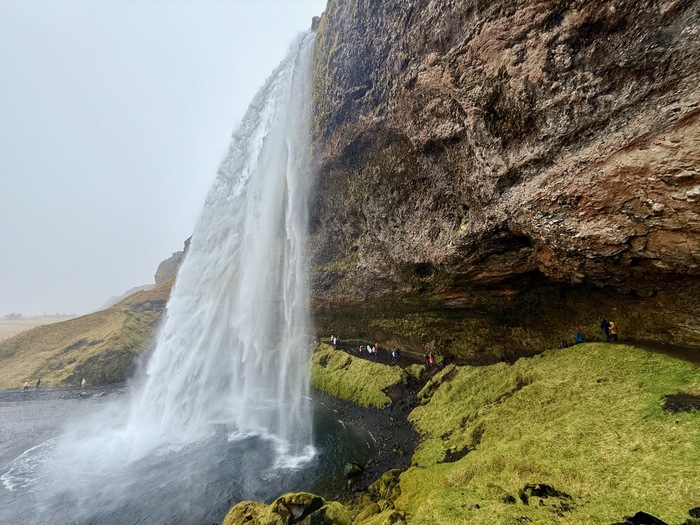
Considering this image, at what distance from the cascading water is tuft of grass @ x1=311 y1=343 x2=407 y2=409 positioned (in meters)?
2.06

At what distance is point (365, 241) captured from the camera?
26688mm

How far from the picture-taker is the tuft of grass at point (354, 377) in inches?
946

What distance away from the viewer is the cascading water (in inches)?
617

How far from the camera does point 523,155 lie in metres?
14.1

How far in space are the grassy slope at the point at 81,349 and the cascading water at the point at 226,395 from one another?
7797mm

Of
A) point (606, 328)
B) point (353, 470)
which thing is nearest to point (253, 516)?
point (353, 470)

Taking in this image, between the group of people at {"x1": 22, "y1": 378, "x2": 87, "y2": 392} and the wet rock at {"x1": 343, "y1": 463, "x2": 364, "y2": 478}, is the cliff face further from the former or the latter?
the group of people at {"x1": 22, "y1": 378, "x2": 87, "y2": 392}

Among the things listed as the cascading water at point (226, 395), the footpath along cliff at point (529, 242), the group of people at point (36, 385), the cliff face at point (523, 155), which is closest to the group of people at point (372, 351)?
the footpath along cliff at point (529, 242)

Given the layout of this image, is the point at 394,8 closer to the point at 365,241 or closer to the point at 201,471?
the point at 365,241

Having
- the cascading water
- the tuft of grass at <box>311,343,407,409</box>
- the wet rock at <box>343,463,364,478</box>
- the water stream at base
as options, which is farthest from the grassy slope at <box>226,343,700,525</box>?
the water stream at base

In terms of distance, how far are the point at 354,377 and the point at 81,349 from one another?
5033 cm

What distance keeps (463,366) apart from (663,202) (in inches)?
576

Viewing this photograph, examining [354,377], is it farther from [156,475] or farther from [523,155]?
[523,155]

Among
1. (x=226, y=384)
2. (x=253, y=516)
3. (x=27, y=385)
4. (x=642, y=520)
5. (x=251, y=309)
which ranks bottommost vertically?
(x=253, y=516)
